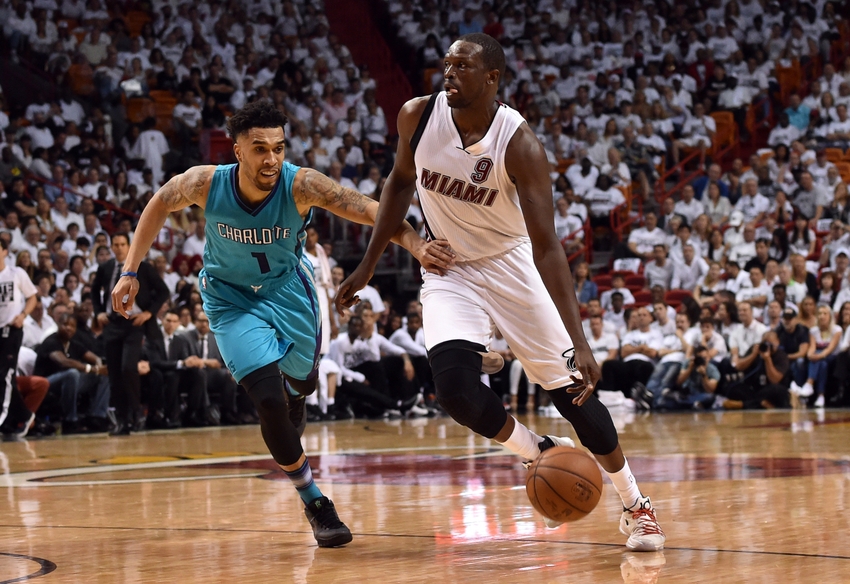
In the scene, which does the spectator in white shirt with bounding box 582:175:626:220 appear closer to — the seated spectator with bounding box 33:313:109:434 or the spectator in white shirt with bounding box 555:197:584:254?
the spectator in white shirt with bounding box 555:197:584:254

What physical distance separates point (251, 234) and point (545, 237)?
4.81 ft

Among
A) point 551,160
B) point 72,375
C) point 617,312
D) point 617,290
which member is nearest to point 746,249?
point 617,290

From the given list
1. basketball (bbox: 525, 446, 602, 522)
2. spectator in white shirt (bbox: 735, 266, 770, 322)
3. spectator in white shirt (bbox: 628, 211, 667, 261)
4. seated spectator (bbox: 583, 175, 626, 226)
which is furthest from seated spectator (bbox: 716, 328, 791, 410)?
basketball (bbox: 525, 446, 602, 522)

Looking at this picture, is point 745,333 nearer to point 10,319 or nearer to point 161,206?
point 10,319

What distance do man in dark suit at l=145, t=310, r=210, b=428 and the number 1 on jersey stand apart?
23.9 feet

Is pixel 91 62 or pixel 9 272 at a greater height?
pixel 91 62

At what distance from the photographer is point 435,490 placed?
6785 mm

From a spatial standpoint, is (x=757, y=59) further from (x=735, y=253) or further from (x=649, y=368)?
(x=649, y=368)

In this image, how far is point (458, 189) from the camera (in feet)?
16.9

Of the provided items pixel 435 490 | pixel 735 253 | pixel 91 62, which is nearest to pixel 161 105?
pixel 91 62

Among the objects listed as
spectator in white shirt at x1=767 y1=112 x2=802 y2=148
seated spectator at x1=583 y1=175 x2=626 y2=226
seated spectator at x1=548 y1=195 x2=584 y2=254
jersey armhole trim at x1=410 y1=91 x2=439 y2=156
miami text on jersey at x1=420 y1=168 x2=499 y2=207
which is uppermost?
spectator in white shirt at x1=767 y1=112 x2=802 y2=148

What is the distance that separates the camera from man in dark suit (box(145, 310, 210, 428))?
12.9 metres

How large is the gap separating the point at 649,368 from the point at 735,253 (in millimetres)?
3087

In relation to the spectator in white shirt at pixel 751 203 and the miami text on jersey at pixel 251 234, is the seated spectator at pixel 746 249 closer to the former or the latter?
the spectator in white shirt at pixel 751 203
